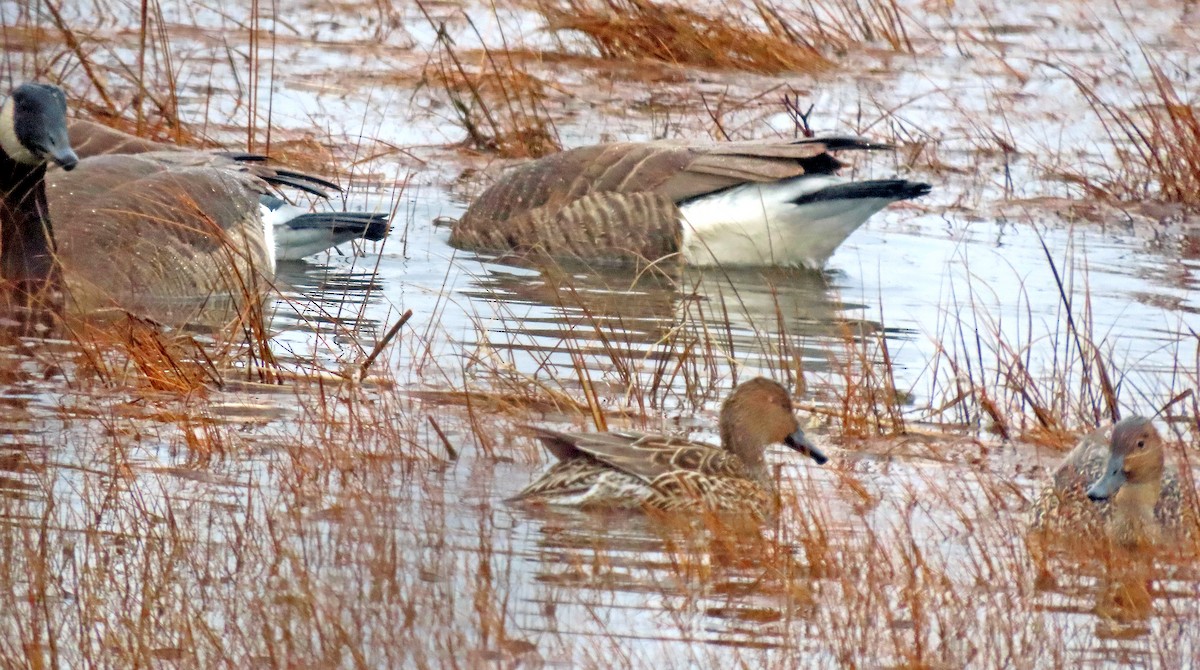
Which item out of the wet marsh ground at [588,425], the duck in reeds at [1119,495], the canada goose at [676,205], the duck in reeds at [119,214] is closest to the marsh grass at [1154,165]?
the wet marsh ground at [588,425]

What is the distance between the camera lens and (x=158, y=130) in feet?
33.4

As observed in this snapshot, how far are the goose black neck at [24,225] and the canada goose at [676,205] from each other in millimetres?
2871

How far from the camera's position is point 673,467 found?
521 centimetres

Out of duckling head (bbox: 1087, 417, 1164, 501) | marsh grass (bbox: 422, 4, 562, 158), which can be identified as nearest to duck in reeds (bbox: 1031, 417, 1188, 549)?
duckling head (bbox: 1087, 417, 1164, 501)

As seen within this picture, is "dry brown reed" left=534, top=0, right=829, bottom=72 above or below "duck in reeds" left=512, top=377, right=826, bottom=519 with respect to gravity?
above

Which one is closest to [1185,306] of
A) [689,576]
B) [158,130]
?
[689,576]

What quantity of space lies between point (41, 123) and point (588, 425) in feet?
9.42

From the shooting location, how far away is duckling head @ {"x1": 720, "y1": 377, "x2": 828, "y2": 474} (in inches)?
215

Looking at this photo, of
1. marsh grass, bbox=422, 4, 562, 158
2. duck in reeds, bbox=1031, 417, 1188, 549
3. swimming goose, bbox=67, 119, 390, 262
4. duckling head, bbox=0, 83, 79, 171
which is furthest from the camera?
marsh grass, bbox=422, 4, 562, 158

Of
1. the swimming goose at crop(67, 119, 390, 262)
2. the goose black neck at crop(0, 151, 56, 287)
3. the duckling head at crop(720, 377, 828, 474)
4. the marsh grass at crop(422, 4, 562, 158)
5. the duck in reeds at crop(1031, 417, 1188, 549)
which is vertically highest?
the marsh grass at crop(422, 4, 562, 158)

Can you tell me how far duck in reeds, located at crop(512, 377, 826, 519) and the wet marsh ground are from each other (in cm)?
9

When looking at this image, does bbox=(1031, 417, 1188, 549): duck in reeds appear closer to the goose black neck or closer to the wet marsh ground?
the wet marsh ground

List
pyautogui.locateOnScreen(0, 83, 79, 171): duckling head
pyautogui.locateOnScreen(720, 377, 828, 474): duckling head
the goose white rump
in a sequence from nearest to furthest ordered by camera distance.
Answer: pyautogui.locateOnScreen(720, 377, 828, 474): duckling head < pyautogui.locateOnScreen(0, 83, 79, 171): duckling head < the goose white rump

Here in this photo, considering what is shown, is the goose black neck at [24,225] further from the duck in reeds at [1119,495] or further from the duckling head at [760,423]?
the duck in reeds at [1119,495]
